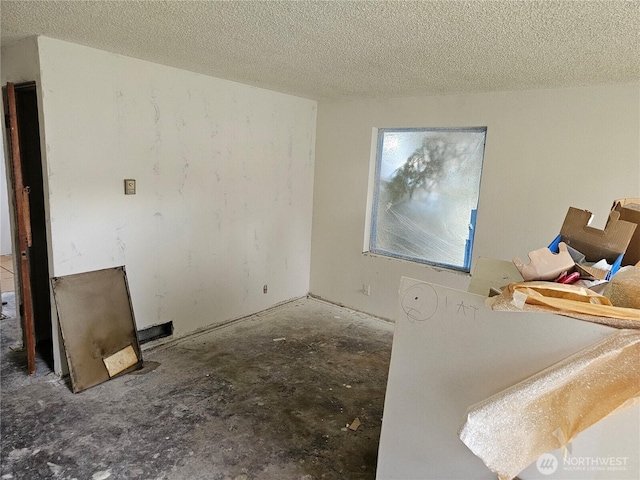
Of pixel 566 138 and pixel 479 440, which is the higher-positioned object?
pixel 566 138

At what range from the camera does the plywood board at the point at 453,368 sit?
3.88 feet

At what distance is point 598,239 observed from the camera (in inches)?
69.1

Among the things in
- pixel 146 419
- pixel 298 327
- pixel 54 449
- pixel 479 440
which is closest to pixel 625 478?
pixel 479 440

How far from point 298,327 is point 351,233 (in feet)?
3.78

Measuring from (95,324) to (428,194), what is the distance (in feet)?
9.80

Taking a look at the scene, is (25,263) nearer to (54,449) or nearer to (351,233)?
(54,449)

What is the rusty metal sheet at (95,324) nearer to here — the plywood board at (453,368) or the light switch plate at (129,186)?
the light switch plate at (129,186)

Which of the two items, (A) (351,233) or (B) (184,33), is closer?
(B) (184,33)

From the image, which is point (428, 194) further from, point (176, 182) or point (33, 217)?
point (33, 217)

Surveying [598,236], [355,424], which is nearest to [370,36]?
[598,236]

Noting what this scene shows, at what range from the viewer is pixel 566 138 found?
312 cm

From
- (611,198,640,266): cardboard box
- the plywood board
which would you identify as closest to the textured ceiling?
(611,198,640,266): cardboard box

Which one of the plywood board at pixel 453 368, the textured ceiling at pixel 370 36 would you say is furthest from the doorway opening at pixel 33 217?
the plywood board at pixel 453 368

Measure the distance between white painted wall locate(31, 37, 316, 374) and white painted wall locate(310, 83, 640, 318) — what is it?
15.3 inches
